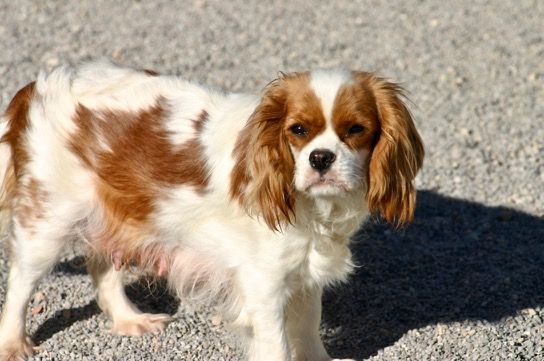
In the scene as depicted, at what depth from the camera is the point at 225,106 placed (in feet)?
15.2

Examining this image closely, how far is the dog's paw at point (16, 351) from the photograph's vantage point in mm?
5016

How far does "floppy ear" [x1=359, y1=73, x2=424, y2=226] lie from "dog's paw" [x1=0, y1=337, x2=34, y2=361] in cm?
193

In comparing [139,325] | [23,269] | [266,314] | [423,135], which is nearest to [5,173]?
[23,269]

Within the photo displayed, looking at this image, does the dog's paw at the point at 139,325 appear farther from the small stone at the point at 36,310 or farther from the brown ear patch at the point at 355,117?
A: the brown ear patch at the point at 355,117

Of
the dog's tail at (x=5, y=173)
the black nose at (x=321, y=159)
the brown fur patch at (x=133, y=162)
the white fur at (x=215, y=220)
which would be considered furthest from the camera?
the dog's tail at (x=5, y=173)

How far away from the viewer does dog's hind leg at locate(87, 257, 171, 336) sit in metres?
5.33

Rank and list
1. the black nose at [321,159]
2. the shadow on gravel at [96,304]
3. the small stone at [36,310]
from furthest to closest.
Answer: the small stone at [36,310]
the shadow on gravel at [96,304]
the black nose at [321,159]

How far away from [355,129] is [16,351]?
211 cm

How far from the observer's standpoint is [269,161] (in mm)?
4238

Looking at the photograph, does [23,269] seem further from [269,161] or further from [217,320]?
[269,161]

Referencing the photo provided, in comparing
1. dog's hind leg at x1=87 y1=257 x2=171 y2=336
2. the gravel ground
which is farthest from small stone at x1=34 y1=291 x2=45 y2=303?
dog's hind leg at x1=87 y1=257 x2=171 y2=336

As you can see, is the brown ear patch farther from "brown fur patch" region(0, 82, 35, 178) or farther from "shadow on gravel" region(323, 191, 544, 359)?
"brown fur patch" region(0, 82, 35, 178)

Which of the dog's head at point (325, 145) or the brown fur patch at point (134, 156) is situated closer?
the dog's head at point (325, 145)

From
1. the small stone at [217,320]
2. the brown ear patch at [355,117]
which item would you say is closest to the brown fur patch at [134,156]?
the brown ear patch at [355,117]
